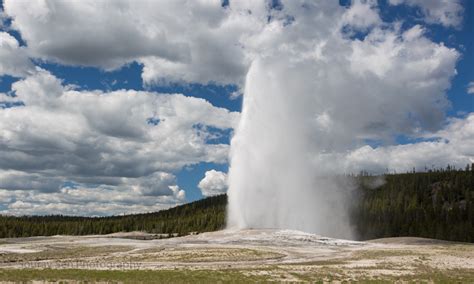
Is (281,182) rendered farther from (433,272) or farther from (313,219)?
(433,272)

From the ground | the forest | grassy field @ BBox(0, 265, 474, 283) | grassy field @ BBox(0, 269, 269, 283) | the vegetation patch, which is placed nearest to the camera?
grassy field @ BBox(0, 269, 269, 283)

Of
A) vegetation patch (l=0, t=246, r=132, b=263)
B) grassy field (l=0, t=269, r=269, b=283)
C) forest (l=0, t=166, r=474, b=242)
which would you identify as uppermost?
forest (l=0, t=166, r=474, b=242)

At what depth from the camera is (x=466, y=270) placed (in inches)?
1661

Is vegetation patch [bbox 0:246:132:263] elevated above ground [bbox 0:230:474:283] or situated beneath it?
situated beneath

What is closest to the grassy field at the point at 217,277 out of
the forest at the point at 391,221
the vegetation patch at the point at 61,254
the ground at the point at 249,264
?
the ground at the point at 249,264

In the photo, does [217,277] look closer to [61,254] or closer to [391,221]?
[61,254]

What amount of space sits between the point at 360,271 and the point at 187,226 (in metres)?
111

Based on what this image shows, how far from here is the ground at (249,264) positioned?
3412 centimetres

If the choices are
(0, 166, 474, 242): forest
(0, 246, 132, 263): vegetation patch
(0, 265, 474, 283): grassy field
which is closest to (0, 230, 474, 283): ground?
(0, 265, 474, 283): grassy field

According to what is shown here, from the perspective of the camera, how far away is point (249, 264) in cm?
4772

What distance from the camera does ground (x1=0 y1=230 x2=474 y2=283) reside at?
1344 inches

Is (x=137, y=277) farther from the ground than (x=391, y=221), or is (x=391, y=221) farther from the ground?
(x=391, y=221)

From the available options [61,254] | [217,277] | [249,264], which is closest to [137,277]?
[217,277]

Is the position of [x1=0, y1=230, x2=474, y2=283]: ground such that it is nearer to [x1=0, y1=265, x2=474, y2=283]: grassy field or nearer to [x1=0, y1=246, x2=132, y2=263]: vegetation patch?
[x1=0, y1=265, x2=474, y2=283]: grassy field
